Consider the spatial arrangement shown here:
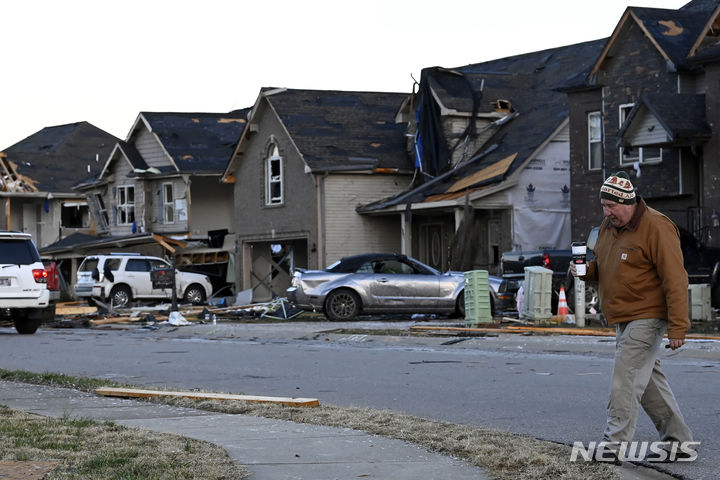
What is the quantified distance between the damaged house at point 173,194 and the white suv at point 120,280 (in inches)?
177

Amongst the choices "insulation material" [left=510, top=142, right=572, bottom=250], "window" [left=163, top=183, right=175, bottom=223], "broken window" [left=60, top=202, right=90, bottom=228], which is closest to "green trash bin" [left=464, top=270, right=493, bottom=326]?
"insulation material" [left=510, top=142, right=572, bottom=250]

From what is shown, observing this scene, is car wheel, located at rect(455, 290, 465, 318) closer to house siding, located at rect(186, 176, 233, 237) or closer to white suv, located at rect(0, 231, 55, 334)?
white suv, located at rect(0, 231, 55, 334)

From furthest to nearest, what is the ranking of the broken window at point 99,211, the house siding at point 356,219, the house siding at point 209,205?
the broken window at point 99,211
the house siding at point 209,205
the house siding at point 356,219

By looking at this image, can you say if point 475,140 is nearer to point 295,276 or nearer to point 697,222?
point 697,222

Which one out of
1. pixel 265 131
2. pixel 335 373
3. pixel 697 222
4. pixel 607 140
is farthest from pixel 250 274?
pixel 335 373

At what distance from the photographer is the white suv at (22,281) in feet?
73.7

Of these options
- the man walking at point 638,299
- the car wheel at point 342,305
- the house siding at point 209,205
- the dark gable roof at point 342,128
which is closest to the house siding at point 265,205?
the dark gable roof at point 342,128

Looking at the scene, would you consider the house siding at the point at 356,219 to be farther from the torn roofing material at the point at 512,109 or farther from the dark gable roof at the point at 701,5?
the dark gable roof at the point at 701,5

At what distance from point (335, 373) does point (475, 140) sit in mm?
24678

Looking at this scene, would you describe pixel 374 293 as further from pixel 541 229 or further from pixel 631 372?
pixel 631 372

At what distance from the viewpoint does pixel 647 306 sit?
7.46 m

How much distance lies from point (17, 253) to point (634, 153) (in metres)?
15.6


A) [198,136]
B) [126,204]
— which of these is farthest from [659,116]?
[126,204]

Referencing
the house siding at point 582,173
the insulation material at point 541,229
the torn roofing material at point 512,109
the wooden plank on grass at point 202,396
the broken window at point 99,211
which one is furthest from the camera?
the broken window at point 99,211
